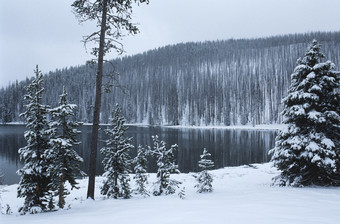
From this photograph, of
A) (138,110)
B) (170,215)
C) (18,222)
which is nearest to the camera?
(170,215)

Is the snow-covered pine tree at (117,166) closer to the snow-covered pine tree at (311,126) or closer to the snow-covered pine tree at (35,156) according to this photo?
the snow-covered pine tree at (35,156)

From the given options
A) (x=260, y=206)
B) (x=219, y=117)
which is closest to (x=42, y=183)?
(x=260, y=206)

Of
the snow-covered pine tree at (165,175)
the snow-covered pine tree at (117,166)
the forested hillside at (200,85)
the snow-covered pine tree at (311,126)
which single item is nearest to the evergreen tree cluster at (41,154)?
the snow-covered pine tree at (117,166)

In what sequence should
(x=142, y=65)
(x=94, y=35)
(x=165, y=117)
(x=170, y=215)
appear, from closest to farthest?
(x=170, y=215)
(x=94, y=35)
(x=165, y=117)
(x=142, y=65)

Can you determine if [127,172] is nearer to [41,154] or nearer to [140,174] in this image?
[140,174]

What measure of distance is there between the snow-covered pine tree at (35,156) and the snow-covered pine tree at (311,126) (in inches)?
412

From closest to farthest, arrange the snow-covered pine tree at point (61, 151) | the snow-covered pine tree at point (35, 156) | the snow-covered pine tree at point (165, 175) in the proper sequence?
the snow-covered pine tree at point (35, 156), the snow-covered pine tree at point (61, 151), the snow-covered pine tree at point (165, 175)

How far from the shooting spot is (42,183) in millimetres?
8609

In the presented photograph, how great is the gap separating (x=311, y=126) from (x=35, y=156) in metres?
12.4

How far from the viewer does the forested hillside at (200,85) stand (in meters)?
97.2

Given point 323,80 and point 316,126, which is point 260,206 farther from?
point 323,80

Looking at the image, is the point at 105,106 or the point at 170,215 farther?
the point at 105,106

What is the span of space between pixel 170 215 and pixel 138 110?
111m

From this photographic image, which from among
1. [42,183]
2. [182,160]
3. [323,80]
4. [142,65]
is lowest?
[182,160]
